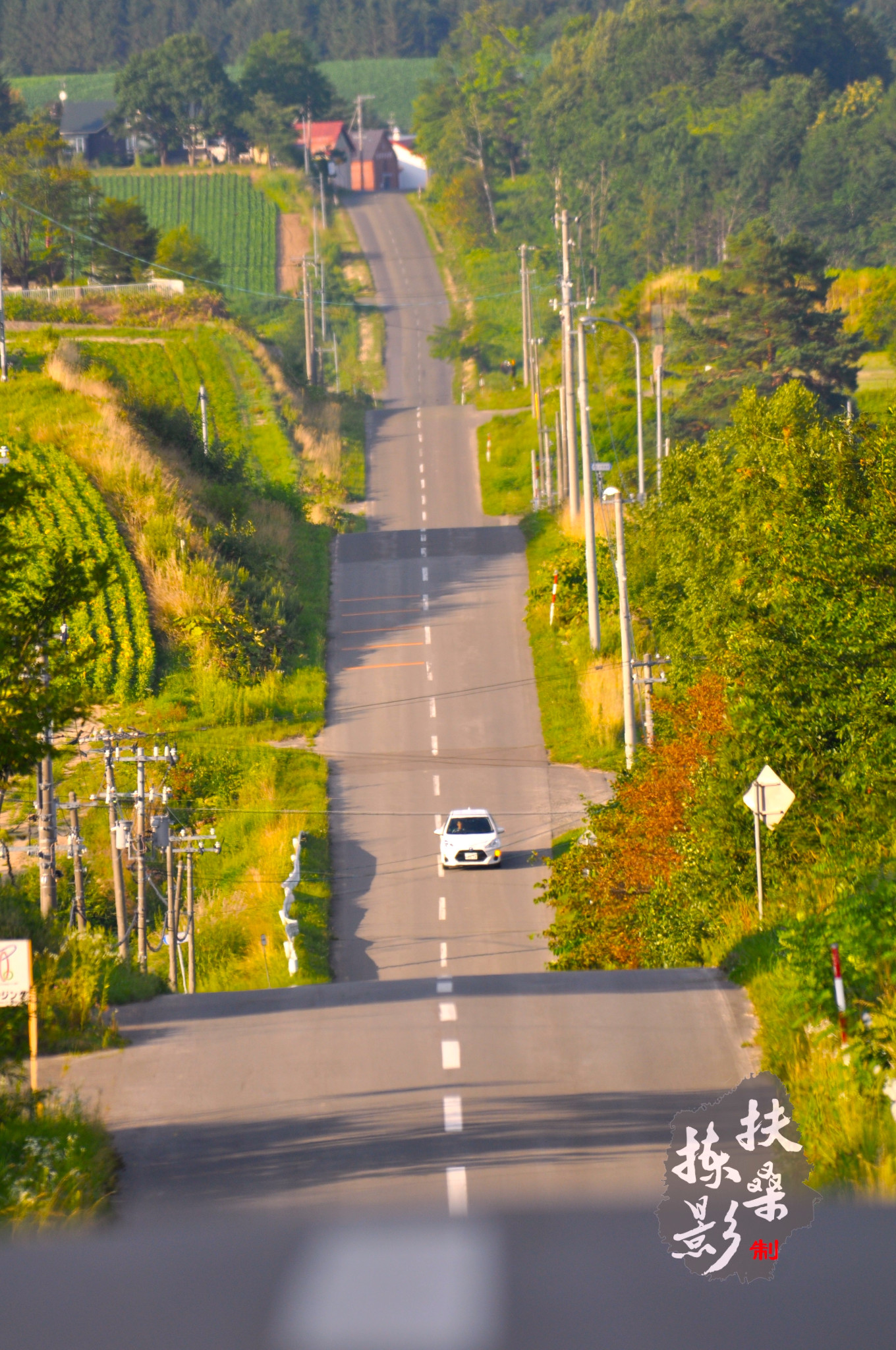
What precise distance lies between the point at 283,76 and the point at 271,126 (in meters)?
5.95

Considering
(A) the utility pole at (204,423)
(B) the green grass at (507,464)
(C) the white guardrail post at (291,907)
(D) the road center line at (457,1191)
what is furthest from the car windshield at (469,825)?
(A) the utility pole at (204,423)

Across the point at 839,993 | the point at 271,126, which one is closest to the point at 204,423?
the point at 839,993

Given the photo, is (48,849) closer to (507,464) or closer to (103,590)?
(103,590)

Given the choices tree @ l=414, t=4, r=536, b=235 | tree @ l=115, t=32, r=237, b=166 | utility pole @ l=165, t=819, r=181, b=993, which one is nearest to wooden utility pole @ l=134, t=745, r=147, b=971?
utility pole @ l=165, t=819, r=181, b=993

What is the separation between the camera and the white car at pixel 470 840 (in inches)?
1208

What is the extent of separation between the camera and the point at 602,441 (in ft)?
232

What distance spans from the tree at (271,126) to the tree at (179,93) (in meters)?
2.09

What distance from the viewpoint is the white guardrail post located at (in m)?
25.7

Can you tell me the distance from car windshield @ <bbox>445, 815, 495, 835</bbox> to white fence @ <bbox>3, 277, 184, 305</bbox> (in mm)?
57361

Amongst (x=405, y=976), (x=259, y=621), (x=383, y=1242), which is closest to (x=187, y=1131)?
(x=383, y=1242)

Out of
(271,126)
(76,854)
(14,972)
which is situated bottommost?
(76,854)

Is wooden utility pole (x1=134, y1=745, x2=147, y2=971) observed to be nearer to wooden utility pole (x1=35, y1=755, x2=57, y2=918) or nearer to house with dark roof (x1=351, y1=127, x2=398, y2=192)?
wooden utility pole (x1=35, y1=755, x2=57, y2=918)

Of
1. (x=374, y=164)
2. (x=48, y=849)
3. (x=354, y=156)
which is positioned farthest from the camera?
(x=374, y=164)

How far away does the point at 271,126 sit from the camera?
462 ft
